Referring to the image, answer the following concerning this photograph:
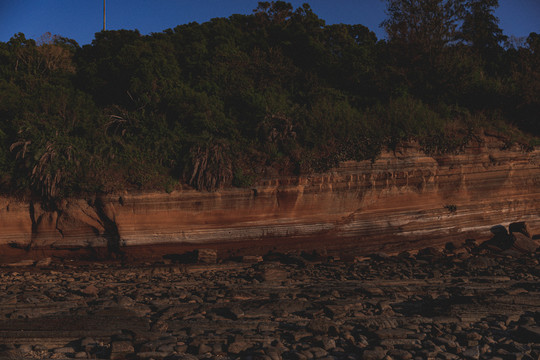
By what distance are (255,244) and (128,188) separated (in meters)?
3.82

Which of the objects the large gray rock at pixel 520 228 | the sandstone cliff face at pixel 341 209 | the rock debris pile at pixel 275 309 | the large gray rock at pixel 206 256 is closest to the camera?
the rock debris pile at pixel 275 309

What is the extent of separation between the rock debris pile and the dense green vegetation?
2629mm

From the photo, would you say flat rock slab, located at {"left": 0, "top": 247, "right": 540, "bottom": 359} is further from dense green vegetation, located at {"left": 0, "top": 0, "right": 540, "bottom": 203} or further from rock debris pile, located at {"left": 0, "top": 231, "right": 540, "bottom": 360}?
dense green vegetation, located at {"left": 0, "top": 0, "right": 540, "bottom": 203}

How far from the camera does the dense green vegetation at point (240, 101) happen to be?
1058 cm

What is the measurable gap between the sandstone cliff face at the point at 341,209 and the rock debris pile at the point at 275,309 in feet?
2.87

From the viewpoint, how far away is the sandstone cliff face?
1021 cm

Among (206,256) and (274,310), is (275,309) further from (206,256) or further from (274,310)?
(206,256)

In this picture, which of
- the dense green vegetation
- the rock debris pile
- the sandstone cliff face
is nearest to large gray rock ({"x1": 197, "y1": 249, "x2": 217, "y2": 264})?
the rock debris pile

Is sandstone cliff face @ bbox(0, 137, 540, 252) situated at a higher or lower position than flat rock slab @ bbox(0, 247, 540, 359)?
higher

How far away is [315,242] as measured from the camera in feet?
35.7

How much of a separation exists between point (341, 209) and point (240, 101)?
500 centimetres

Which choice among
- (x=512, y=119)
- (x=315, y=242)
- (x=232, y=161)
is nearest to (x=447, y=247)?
(x=315, y=242)

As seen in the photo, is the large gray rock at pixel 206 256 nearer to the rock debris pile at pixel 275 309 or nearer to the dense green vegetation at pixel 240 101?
the rock debris pile at pixel 275 309

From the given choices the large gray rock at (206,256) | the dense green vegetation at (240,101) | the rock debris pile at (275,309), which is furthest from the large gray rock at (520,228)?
the large gray rock at (206,256)
